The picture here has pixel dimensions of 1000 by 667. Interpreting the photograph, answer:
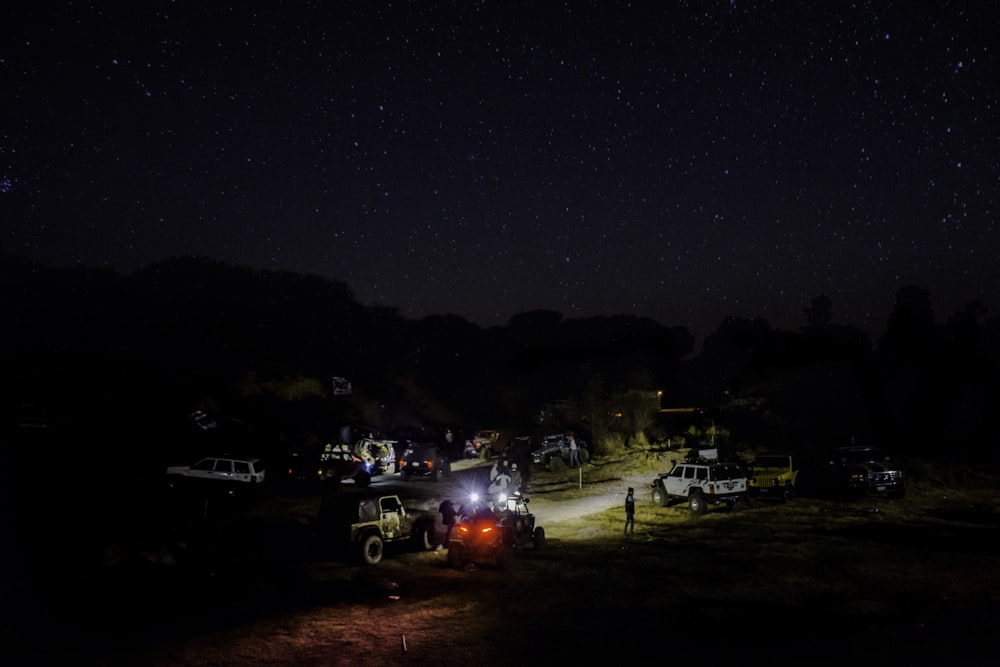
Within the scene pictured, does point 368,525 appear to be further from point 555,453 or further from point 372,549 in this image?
point 555,453

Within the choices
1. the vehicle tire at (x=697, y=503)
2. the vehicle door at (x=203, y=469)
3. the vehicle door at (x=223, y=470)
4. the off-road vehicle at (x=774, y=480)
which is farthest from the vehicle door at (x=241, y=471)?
the off-road vehicle at (x=774, y=480)

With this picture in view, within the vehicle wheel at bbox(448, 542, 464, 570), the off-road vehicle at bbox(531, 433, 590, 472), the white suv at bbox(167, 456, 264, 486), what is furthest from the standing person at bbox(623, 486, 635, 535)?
the off-road vehicle at bbox(531, 433, 590, 472)

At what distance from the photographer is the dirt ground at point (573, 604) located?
1046 centimetres

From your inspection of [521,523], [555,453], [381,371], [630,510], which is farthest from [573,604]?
[381,371]

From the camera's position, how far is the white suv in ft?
84.2

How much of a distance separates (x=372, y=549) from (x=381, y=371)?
4974 cm

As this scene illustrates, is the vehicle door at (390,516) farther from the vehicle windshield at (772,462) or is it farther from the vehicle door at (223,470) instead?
the vehicle windshield at (772,462)

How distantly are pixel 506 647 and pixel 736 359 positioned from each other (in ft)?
236

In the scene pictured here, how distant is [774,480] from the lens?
25.3 meters

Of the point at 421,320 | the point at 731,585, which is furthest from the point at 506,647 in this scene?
the point at 421,320

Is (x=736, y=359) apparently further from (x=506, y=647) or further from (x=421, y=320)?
(x=506, y=647)

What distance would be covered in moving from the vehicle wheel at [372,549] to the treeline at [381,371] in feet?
61.1

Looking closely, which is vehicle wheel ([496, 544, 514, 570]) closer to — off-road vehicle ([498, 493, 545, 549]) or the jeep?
off-road vehicle ([498, 493, 545, 549])

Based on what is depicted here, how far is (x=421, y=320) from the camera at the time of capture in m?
81.6
